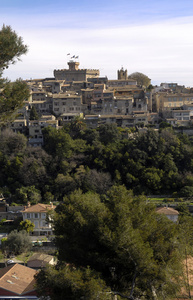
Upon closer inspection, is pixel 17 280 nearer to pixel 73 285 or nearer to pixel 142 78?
pixel 73 285

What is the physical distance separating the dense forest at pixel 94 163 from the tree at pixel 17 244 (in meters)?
9.38

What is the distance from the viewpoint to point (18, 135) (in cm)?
4012

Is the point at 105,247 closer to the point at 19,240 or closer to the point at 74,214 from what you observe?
the point at 74,214

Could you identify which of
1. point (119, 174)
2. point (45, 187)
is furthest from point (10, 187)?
point (119, 174)

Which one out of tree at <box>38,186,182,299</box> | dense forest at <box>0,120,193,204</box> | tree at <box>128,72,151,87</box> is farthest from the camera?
tree at <box>128,72,151,87</box>

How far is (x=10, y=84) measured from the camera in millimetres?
11727

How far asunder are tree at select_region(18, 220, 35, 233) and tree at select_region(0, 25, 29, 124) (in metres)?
18.8

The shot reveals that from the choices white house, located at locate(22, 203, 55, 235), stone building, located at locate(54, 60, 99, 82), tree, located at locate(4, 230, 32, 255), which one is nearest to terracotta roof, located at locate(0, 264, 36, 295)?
tree, located at locate(4, 230, 32, 255)

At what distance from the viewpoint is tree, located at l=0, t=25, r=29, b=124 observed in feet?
36.4

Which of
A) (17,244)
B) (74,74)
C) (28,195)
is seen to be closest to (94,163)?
(28,195)

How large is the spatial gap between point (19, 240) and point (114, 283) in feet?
54.4

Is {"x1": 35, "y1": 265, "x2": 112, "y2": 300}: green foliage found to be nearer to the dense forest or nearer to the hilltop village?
the dense forest

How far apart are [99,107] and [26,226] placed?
69.6ft

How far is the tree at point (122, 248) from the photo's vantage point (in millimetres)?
9305
